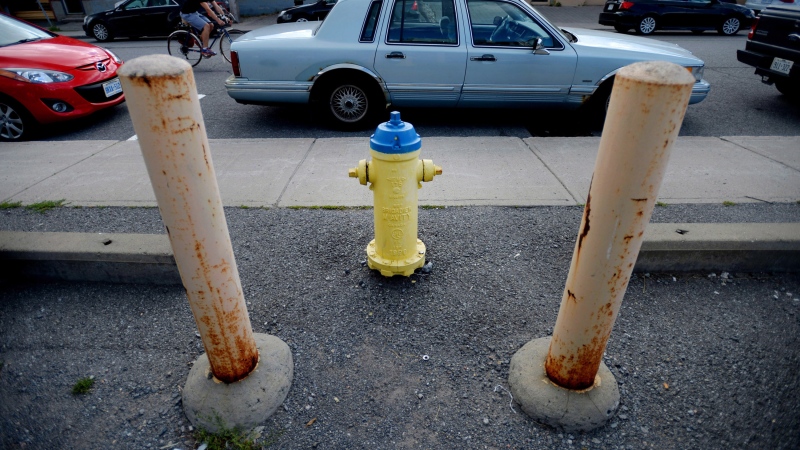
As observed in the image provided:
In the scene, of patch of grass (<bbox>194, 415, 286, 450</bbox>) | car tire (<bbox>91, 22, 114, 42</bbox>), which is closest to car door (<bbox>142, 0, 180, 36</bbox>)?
car tire (<bbox>91, 22, 114, 42</bbox>)

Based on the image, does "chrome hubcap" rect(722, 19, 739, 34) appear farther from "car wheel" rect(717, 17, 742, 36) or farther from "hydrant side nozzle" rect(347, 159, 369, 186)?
"hydrant side nozzle" rect(347, 159, 369, 186)

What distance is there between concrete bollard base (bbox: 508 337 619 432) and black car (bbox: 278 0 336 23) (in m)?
12.2

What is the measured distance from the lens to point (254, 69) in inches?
218

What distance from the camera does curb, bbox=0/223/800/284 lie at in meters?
3.05

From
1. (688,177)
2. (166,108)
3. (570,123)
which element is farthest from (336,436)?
(570,123)

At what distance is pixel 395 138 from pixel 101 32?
15.1 meters

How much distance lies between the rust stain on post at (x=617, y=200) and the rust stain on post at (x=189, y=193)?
4.90 feet

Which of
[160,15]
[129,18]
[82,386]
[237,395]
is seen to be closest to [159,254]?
[82,386]

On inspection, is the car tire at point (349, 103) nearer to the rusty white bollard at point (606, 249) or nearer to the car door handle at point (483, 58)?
the car door handle at point (483, 58)

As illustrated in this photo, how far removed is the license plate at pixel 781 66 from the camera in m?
6.18

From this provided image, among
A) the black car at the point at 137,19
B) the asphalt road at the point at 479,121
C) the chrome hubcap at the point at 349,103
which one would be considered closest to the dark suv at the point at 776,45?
the asphalt road at the point at 479,121

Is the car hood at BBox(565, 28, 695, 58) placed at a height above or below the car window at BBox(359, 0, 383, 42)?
below

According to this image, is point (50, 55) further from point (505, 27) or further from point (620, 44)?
point (620, 44)

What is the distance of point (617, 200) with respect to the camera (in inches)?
66.5
